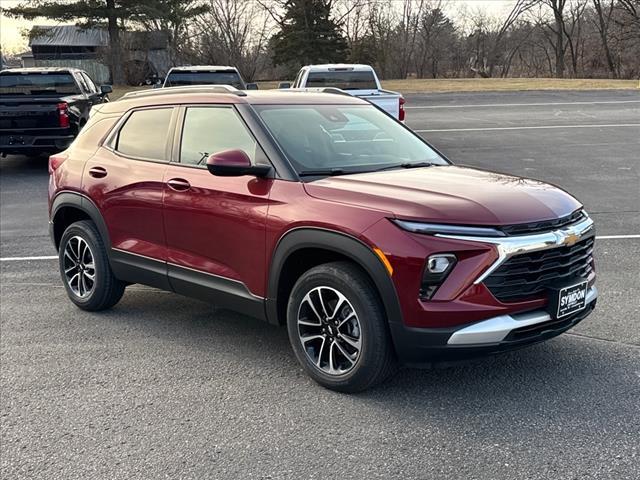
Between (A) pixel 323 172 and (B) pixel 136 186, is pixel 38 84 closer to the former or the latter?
(B) pixel 136 186

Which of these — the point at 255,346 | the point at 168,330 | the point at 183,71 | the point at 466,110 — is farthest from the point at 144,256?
the point at 466,110

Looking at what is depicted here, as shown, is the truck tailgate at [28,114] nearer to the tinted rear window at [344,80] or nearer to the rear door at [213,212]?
the tinted rear window at [344,80]

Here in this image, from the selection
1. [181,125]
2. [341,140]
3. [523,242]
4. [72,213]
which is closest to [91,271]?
[72,213]

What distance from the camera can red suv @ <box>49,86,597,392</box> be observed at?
3430 mm

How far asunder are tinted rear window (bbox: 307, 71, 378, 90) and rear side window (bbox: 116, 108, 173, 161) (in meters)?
8.83

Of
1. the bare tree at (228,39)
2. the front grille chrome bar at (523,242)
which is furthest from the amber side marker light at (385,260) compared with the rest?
the bare tree at (228,39)

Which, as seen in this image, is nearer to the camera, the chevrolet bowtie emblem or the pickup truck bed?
the chevrolet bowtie emblem

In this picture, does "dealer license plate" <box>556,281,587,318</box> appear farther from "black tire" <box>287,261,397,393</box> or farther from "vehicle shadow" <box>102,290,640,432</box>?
"black tire" <box>287,261,397,393</box>

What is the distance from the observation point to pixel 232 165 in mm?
3996

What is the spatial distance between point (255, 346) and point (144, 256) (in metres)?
1.11

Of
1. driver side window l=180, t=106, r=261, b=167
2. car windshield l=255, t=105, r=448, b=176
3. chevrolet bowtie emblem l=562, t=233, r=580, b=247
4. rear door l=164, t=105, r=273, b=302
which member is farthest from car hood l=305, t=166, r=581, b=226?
driver side window l=180, t=106, r=261, b=167

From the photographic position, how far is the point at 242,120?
4.46 meters

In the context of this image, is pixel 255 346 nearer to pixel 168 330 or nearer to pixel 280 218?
pixel 168 330

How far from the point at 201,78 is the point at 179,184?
1200 centimetres
